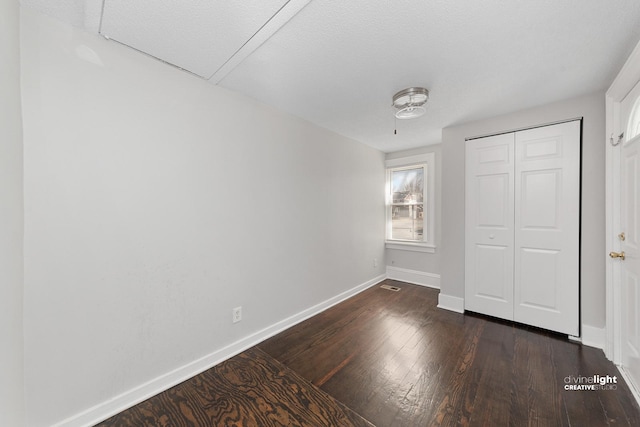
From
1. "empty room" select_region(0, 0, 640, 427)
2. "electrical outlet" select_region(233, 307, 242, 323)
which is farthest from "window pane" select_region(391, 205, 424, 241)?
"electrical outlet" select_region(233, 307, 242, 323)

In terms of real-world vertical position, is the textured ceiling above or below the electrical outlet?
above

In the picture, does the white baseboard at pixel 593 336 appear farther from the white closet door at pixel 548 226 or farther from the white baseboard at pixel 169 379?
the white baseboard at pixel 169 379

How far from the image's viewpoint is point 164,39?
4.84ft

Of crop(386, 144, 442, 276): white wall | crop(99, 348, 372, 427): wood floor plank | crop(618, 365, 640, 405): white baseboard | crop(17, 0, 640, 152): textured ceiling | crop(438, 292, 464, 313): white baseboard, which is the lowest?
crop(99, 348, 372, 427): wood floor plank

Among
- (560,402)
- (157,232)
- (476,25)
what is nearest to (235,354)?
(157,232)

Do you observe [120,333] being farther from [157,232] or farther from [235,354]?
[235,354]

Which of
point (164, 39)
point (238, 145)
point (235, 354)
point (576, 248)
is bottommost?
point (235, 354)

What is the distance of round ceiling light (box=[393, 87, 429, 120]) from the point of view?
203 cm

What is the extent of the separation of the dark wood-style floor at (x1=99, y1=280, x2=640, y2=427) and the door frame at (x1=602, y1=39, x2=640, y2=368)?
208 mm

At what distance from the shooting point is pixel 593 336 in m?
2.17

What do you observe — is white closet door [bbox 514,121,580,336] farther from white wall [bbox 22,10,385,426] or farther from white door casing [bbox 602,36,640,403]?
white wall [bbox 22,10,385,426]

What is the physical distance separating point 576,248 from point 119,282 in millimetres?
3787

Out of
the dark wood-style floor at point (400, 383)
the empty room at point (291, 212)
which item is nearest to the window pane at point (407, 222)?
the empty room at point (291, 212)

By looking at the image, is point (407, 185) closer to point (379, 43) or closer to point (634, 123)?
point (634, 123)
